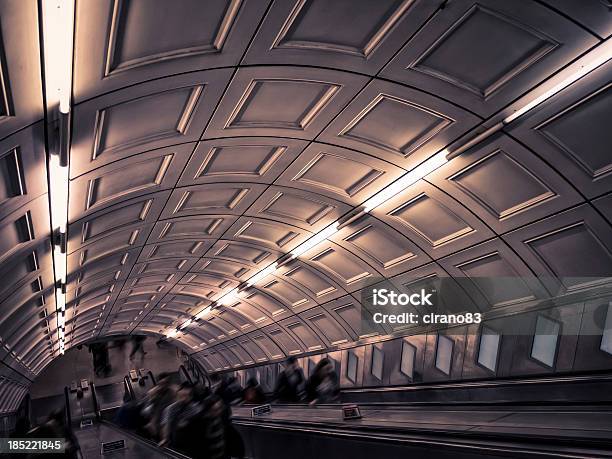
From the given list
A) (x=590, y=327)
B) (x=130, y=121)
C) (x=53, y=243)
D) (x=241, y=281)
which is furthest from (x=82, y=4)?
(x=241, y=281)

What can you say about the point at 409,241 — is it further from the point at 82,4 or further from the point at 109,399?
the point at 109,399

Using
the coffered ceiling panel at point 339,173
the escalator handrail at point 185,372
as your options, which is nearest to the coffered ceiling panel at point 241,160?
the coffered ceiling panel at point 339,173

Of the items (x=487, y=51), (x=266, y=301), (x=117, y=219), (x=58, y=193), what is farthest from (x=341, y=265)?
(x=487, y=51)

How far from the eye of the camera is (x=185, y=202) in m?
12.1

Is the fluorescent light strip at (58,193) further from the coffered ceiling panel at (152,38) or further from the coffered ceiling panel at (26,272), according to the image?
the coffered ceiling panel at (152,38)

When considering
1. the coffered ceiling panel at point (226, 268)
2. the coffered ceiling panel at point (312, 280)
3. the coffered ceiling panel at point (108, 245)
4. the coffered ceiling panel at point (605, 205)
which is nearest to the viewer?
the coffered ceiling panel at point (605, 205)

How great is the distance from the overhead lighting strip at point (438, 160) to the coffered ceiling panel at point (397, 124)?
20 centimetres

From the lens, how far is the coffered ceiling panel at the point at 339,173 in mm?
10234

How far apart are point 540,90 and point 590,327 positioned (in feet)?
14.8

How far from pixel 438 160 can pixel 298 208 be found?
14.1 feet

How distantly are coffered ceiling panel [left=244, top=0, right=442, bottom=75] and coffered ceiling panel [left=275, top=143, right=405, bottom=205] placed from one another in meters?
2.73

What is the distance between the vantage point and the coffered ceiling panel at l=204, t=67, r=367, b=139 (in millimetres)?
7605

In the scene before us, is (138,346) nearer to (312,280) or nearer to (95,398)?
(95,398)

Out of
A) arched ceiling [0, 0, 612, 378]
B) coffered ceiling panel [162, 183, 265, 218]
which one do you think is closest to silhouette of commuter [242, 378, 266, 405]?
arched ceiling [0, 0, 612, 378]
